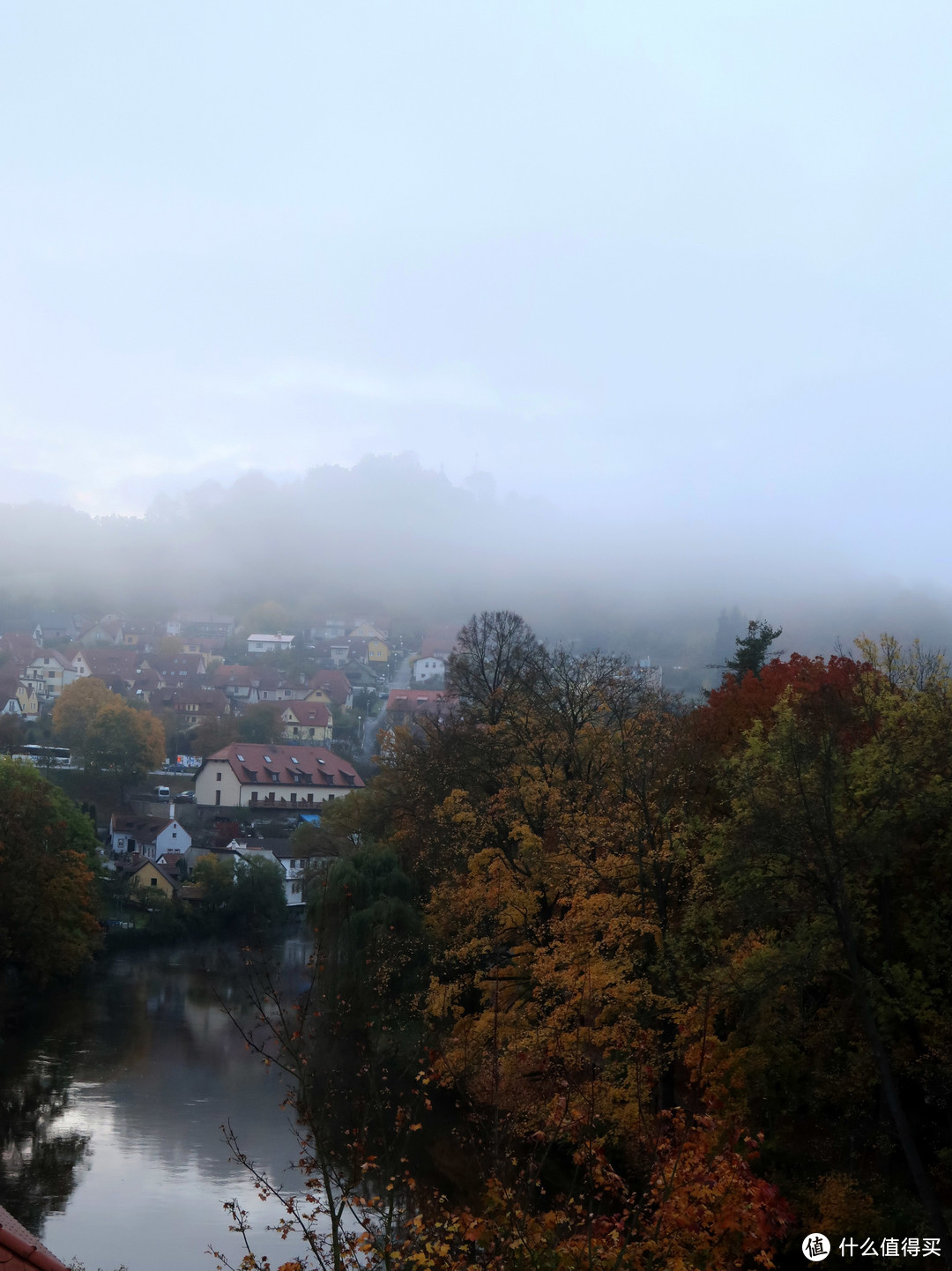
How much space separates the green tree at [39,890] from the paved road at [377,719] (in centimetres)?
5454

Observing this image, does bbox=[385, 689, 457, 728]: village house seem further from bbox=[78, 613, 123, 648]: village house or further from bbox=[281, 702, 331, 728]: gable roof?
bbox=[78, 613, 123, 648]: village house

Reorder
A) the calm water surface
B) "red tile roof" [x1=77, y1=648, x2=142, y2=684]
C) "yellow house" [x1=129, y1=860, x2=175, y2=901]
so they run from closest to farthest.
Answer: the calm water surface
"yellow house" [x1=129, y1=860, x2=175, y2=901]
"red tile roof" [x1=77, y1=648, x2=142, y2=684]

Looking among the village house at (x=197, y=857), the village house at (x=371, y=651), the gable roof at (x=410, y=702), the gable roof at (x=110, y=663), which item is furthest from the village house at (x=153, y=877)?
the village house at (x=371, y=651)

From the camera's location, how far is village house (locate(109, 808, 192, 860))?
2805 inches

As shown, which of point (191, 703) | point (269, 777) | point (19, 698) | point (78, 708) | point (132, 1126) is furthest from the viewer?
point (191, 703)

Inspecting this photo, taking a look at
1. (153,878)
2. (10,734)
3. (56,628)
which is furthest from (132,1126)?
(56,628)

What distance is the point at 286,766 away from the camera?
281 ft

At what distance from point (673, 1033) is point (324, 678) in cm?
13066

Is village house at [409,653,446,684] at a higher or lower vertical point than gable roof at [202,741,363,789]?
higher

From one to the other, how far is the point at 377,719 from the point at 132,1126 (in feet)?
371

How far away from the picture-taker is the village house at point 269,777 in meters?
80.8

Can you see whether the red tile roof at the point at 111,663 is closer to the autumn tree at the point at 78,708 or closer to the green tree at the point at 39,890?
the autumn tree at the point at 78,708

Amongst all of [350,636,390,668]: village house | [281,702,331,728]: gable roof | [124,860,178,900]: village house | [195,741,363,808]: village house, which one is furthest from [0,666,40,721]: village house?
[350,636,390,668]: village house

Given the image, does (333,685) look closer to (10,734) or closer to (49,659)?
(49,659)
